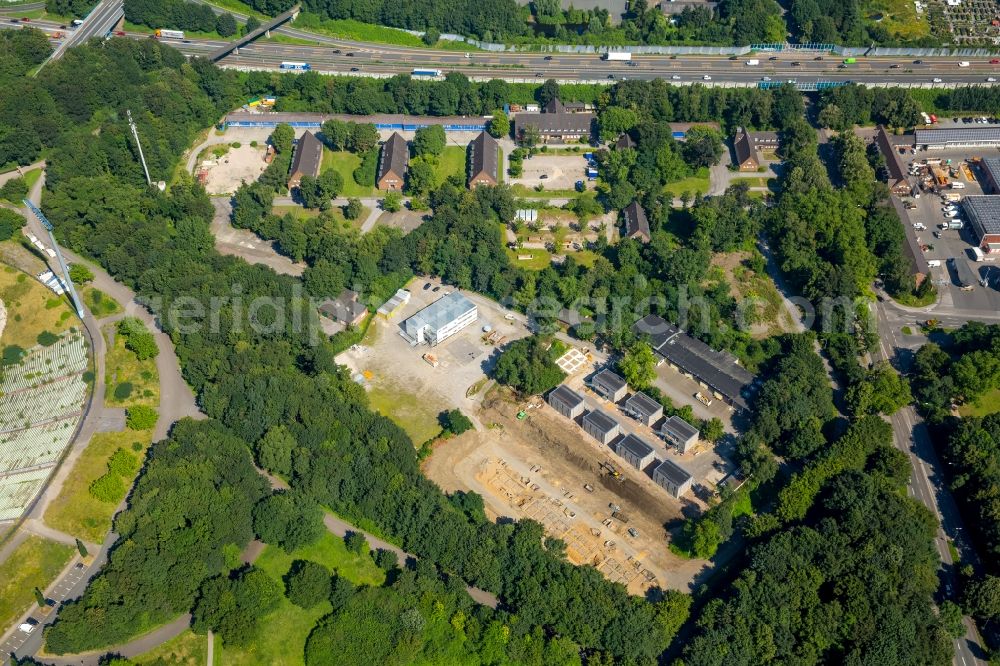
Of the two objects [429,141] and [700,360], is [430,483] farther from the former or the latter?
[429,141]

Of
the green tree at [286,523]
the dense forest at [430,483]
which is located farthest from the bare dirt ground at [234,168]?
the green tree at [286,523]

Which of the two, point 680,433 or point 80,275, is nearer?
point 680,433

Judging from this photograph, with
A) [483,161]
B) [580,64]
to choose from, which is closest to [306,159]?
[483,161]

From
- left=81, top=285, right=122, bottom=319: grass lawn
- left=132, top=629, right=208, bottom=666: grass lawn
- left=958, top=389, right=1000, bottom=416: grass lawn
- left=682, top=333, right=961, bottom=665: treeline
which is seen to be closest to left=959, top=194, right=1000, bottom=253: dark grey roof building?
left=958, top=389, right=1000, bottom=416: grass lawn

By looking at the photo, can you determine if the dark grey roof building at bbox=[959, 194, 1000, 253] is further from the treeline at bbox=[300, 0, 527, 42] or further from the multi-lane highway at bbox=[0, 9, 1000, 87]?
the treeline at bbox=[300, 0, 527, 42]

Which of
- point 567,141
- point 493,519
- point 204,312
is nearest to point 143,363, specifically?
point 204,312

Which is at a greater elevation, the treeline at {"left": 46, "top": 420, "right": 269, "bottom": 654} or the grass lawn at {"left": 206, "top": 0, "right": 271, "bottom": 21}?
the grass lawn at {"left": 206, "top": 0, "right": 271, "bottom": 21}

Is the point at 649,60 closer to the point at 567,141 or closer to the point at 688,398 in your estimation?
the point at 567,141
